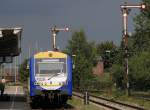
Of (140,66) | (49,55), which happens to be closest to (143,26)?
(140,66)

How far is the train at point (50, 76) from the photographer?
100.0 ft

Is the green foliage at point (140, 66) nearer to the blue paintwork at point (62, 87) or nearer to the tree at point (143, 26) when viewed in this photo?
the tree at point (143, 26)

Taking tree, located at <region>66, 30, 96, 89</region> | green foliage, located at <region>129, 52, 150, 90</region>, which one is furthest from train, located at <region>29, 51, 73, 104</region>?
tree, located at <region>66, 30, 96, 89</region>

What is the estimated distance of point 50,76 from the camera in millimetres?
30594

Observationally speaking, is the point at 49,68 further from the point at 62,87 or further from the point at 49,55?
the point at 62,87

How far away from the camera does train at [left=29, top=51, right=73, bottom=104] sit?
3047cm

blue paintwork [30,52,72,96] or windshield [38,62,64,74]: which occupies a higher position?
windshield [38,62,64,74]

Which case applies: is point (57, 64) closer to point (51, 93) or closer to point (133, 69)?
point (51, 93)

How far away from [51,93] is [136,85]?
40.1 m

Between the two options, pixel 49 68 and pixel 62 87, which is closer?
pixel 62 87

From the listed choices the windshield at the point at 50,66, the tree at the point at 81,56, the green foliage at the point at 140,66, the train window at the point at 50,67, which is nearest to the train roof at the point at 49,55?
the windshield at the point at 50,66

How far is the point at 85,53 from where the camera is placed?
87.1 m

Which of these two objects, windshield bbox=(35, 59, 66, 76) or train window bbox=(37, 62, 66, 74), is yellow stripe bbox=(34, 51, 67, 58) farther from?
train window bbox=(37, 62, 66, 74)

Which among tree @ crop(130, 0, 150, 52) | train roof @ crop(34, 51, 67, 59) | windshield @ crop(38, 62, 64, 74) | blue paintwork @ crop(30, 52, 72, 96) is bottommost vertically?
blue paintwork @ crop(30, 52, 72, 96)
